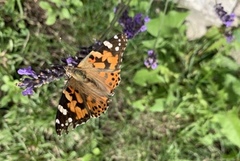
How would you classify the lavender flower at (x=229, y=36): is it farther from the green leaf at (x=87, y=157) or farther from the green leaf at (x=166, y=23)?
the green leaf at (x=87, y=157)

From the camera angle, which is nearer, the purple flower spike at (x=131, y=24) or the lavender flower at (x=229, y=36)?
the purple flower spike at (x=131, y=24)

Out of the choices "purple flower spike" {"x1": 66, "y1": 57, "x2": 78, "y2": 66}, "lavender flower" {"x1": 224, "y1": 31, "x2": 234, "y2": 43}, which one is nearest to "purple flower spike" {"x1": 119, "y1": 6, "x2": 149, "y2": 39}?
"purple flower spike" {"x1": 66, "y1": 57, "x2": 78, "y2": 66}

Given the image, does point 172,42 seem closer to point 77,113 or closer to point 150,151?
point 150,151

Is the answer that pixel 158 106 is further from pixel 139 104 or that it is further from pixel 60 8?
pixel 60 8

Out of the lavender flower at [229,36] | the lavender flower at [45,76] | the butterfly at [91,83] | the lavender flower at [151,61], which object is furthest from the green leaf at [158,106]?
the lavender flower at [45,76]

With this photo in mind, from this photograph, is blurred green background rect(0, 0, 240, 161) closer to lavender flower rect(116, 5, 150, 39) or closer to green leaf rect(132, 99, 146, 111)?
green leaf rect(132, 99, 146, 111)

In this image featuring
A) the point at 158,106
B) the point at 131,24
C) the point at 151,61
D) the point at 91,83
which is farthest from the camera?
the point at 158,106

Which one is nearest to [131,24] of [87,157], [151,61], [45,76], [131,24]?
[131,24]
